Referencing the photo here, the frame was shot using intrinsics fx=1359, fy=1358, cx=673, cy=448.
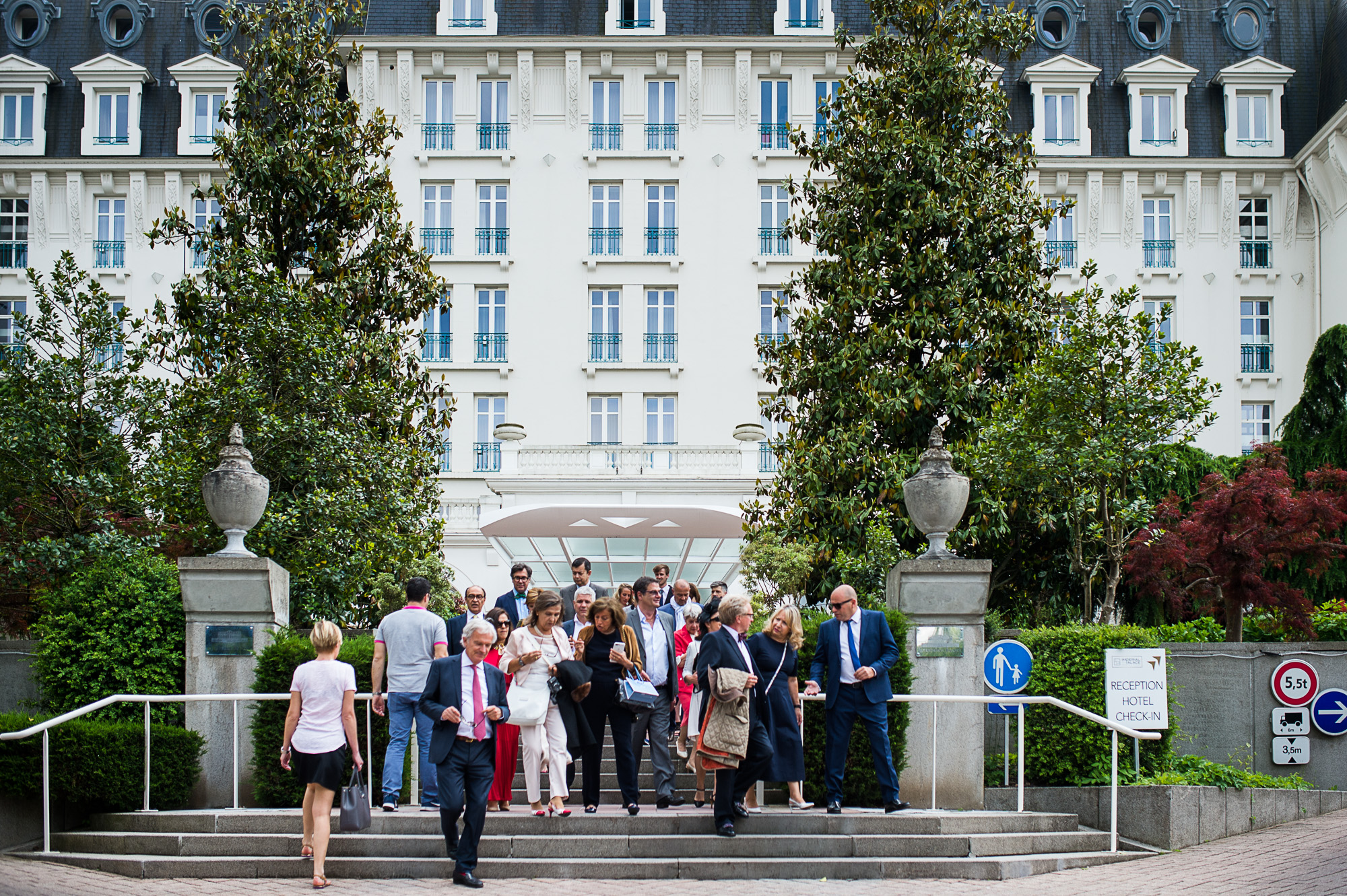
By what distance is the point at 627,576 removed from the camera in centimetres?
2762

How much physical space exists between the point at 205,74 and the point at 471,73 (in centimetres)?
736

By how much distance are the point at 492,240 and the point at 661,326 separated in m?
4.89

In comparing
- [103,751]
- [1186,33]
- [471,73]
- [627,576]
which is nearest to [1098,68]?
[1186,33]

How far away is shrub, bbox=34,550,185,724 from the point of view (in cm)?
1222

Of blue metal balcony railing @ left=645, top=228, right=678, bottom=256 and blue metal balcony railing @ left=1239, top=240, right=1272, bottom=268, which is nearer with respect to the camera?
blue metal balcony railing @ left=645, top=228, right=678, bottom=256

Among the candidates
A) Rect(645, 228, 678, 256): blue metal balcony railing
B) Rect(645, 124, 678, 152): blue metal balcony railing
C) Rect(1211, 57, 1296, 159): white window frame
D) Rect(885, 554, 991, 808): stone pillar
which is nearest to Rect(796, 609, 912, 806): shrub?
Rect(885, 554, 991, 808): stone pillar

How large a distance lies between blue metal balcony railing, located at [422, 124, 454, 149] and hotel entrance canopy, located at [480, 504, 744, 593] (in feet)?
41.4

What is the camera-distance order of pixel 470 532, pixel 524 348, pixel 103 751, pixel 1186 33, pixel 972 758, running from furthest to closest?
pixel 1186 33 → pixel 524 348 → pixel 470 532 → pixel 972 758 → pixel 103 751

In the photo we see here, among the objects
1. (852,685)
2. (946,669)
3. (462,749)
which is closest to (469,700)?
(462,749)

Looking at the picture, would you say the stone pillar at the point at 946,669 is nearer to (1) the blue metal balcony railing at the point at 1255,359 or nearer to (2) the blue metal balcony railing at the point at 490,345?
(2) the blue metal balcony railing at the point at 490,345

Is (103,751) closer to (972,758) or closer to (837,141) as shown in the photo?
(972,758)

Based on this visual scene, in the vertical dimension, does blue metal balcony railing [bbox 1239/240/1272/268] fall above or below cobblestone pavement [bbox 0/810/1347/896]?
above

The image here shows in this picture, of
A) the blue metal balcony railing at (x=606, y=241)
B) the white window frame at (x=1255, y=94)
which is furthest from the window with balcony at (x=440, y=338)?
the white window frame at (x=1255, y=94)

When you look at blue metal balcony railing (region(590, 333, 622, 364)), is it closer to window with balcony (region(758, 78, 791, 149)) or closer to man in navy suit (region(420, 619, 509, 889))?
window with balcony (region(758, 78, 791, 149))
